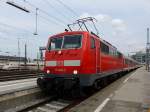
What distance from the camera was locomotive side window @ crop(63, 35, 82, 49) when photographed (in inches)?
456

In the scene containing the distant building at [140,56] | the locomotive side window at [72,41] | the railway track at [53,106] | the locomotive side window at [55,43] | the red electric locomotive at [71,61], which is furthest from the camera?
the distant building at [140,56]

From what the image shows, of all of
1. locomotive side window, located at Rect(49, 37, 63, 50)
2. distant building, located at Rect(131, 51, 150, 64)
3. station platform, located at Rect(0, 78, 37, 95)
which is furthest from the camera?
distant building, located at Rect(131, 51, 150, 64)

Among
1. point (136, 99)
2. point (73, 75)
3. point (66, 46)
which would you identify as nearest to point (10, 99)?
point (73, 75)

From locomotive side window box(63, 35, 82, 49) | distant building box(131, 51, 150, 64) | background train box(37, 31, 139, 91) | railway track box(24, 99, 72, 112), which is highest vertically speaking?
distant building box(131, 51, 150, 64)

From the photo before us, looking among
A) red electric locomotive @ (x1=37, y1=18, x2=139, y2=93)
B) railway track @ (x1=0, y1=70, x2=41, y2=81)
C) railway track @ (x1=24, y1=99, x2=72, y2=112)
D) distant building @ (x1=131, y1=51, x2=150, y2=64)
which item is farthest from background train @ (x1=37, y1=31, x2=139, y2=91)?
distant building @ (x1=131, y1=51, x2=150, y2=64)

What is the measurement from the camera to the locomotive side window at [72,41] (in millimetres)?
11586

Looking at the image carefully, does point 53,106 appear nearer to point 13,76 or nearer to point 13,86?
point 13,86

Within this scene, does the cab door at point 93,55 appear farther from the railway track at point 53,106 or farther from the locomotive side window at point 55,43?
the railway track at point 53,106

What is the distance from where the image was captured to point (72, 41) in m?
11.8

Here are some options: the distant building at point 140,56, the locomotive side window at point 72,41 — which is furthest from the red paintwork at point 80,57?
the distant building at point 140,56

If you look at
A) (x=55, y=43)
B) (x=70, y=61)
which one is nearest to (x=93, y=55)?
(x=70, y=61)

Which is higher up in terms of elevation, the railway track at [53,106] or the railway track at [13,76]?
the railway track at [13,76]

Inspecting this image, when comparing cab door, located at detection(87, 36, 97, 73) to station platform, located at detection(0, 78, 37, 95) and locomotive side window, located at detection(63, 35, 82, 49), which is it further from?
station platform, located at detection(0, 78, 37, 95)

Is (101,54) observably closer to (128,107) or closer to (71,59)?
(71,59)
